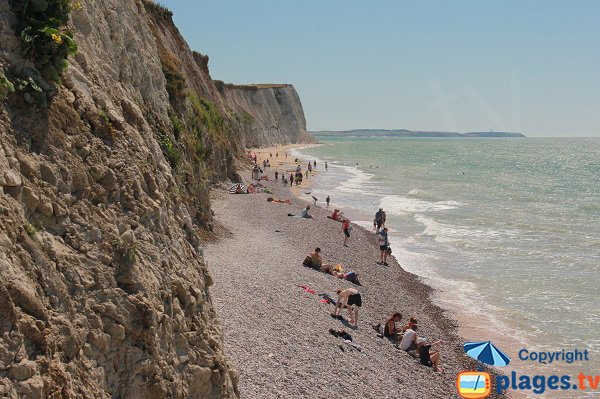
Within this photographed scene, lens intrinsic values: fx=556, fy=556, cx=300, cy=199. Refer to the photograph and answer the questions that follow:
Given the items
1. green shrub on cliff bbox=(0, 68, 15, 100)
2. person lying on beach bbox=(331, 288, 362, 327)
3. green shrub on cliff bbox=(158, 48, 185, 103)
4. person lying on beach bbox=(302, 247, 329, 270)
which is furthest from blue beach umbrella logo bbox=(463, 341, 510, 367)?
green shrub on cliff bbox=(158, 48, 185, 103)

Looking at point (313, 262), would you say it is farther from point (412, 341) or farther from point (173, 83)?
point (173, 83)

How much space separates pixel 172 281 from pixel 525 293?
52.9 ft

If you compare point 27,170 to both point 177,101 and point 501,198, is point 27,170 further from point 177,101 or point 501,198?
point 501,198

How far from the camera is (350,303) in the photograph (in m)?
14.6

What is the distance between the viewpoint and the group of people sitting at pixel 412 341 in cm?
1331

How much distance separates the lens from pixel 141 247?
22.9 feet

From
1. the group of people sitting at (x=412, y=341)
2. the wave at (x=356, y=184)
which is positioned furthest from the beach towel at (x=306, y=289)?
the wave at (x=356, y=184)

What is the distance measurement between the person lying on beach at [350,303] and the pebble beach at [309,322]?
0.27 m

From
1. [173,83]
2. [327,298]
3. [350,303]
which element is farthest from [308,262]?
[173,83]

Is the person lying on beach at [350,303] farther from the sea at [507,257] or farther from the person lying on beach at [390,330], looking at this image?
the sea at [507,257]

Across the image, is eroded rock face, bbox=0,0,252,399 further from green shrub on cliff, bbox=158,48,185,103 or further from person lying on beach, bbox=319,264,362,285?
green shrub on cliff, bbox=158,48,185,103

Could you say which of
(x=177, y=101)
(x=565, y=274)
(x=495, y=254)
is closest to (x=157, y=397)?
(x=177, y=101)

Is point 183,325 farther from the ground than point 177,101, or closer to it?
closer to it

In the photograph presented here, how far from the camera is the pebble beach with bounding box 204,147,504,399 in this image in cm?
1041
